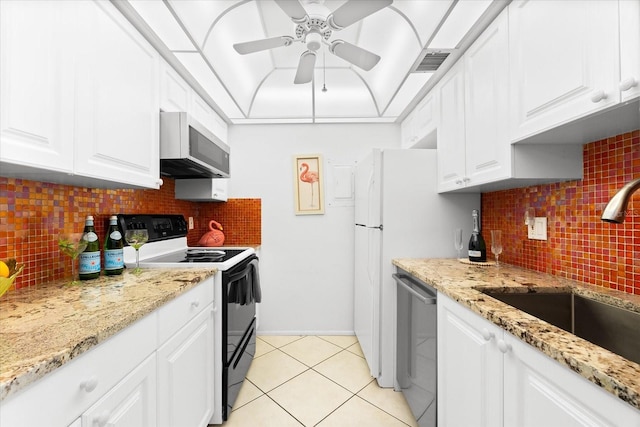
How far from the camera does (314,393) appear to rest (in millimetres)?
1909

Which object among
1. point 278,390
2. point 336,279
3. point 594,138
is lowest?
point 278,390

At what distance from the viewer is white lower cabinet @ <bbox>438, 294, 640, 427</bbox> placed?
0.60 m

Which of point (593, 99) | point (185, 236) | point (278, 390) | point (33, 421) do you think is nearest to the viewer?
point (33, 421)

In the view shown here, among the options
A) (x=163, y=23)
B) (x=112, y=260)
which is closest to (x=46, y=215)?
(x=112, y=260)

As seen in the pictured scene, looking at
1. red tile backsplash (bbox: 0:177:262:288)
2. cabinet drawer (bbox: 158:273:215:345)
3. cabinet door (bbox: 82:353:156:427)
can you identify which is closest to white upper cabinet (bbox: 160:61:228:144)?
red tile backsplash (bbox: 0:177:262:288)

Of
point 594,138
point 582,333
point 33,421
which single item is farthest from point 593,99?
point 33,421

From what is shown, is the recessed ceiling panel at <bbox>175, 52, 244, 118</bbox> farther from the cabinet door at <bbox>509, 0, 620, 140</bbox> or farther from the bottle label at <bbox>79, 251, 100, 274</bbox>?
the cabinet door at <bbox>509, 0, 620, 140</bbox>

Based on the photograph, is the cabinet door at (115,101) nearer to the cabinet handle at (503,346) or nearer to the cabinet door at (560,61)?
the cabinet handle at (503,346)

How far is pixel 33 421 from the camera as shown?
0.57 meters

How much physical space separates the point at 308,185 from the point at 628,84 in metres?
2.30

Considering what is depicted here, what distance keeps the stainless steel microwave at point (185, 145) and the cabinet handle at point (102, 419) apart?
1.23 metres

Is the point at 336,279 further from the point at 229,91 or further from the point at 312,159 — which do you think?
the point at 229,91

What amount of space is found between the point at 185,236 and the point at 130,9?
1.65 metres

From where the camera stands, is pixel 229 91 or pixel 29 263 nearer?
pixel 29 263
